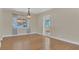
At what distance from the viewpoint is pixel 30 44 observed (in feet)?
7.52

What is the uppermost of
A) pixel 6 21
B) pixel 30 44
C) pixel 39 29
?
pixel 6 21

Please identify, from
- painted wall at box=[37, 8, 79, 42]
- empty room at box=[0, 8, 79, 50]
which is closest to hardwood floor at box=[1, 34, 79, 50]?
empty room at box=[0, 8, 79, 50]

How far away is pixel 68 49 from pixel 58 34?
0.86 ft

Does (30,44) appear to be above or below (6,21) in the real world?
below

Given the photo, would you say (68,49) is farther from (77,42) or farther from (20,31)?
(20,31)

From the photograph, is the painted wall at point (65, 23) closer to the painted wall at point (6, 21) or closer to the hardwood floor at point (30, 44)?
the hardwood floor at point (30, 44)

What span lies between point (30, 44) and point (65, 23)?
0.59 m

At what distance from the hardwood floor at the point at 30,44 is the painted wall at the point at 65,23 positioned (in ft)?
0.33

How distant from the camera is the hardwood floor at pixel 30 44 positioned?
2271 mm

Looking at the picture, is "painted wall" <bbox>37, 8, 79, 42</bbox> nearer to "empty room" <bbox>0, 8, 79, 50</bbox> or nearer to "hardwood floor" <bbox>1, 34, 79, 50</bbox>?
"empty room" <bbox>0, 8, 79, 50</bbox>

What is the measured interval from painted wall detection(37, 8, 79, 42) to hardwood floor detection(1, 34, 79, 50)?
0.33ft

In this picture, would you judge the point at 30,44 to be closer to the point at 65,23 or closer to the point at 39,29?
the point at 39,29

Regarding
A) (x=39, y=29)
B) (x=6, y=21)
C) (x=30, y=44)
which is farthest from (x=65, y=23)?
(x=6, y=21)

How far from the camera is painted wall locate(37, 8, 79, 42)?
2271 mm
